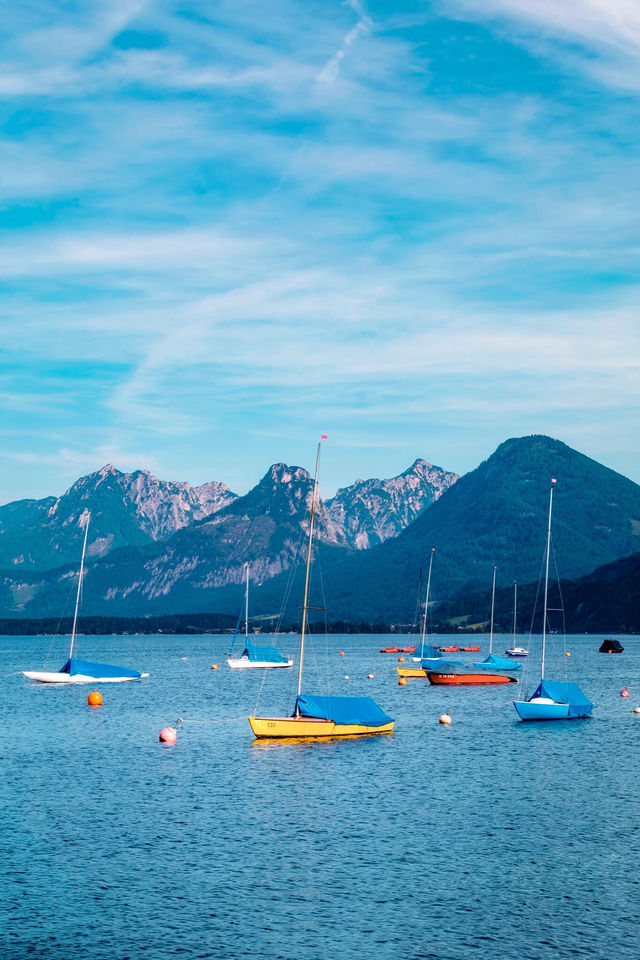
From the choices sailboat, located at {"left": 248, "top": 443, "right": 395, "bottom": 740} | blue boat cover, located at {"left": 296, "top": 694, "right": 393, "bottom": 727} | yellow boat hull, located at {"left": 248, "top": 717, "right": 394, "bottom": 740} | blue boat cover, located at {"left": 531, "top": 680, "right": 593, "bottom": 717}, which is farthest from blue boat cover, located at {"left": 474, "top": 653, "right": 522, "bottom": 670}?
yellow boat hull, located at {"left": 248, "top": 717, "right": 394, "bottom": 740}

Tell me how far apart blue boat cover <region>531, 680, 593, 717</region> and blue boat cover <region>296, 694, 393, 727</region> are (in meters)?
22.0

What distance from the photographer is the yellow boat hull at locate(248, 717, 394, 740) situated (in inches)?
3238

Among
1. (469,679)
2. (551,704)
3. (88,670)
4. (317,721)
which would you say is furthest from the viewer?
(469,679)

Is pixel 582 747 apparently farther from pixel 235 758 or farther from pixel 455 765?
pixel 235 758

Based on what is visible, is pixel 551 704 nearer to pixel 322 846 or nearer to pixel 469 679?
pixel 322 846

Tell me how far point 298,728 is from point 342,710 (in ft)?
13.8

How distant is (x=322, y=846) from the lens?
51156 mm

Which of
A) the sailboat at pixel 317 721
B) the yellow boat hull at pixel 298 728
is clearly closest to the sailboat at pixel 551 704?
the sailboat at pixel 317 721

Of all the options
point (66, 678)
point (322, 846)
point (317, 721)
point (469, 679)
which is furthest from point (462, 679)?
point (322, 846)

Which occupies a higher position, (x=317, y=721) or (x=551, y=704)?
(x=551, y=704)

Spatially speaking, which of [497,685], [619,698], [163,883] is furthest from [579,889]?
[497,685]

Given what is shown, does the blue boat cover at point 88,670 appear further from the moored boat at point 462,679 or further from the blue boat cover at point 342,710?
the blue boat cover at point 342,710

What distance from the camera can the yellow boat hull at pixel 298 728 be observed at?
82.2 metres

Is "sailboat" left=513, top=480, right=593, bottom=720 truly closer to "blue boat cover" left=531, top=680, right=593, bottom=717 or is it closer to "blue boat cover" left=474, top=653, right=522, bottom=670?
"blue boat cover" left=531, top=680, right=593, bottom=717
